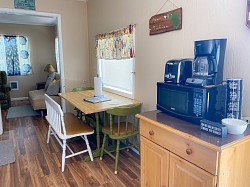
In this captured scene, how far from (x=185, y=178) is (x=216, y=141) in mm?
365

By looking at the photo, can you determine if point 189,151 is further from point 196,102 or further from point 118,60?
point 118,60

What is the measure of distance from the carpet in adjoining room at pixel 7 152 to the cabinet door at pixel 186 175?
2232 mm

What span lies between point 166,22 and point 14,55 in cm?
563

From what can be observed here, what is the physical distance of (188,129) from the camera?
1.31 meters

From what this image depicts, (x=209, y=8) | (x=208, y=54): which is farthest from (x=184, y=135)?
(x=209, y=8)

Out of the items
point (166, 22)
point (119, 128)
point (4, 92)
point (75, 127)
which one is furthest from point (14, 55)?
point (166, 22)

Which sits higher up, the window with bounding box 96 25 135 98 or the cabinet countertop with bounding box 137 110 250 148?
the window with bounding box 96 25 135 98

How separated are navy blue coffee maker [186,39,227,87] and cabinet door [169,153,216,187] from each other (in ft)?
1.77

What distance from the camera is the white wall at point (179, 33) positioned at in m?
1.46

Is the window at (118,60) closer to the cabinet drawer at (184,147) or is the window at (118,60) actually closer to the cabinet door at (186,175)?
the cabinet drawer at (184,147)

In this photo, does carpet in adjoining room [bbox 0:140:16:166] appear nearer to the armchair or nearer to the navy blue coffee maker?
the armchair

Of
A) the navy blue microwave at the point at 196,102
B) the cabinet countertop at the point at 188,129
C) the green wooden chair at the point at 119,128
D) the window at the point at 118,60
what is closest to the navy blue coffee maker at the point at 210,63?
the navy blue microwave at the point at 196,102

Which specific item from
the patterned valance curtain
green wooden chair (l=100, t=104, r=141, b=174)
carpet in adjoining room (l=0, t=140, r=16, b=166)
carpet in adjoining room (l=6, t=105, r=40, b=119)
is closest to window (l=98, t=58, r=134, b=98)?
the patterned valance curtain

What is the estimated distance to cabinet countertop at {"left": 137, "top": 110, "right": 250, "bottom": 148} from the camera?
1.11 m
